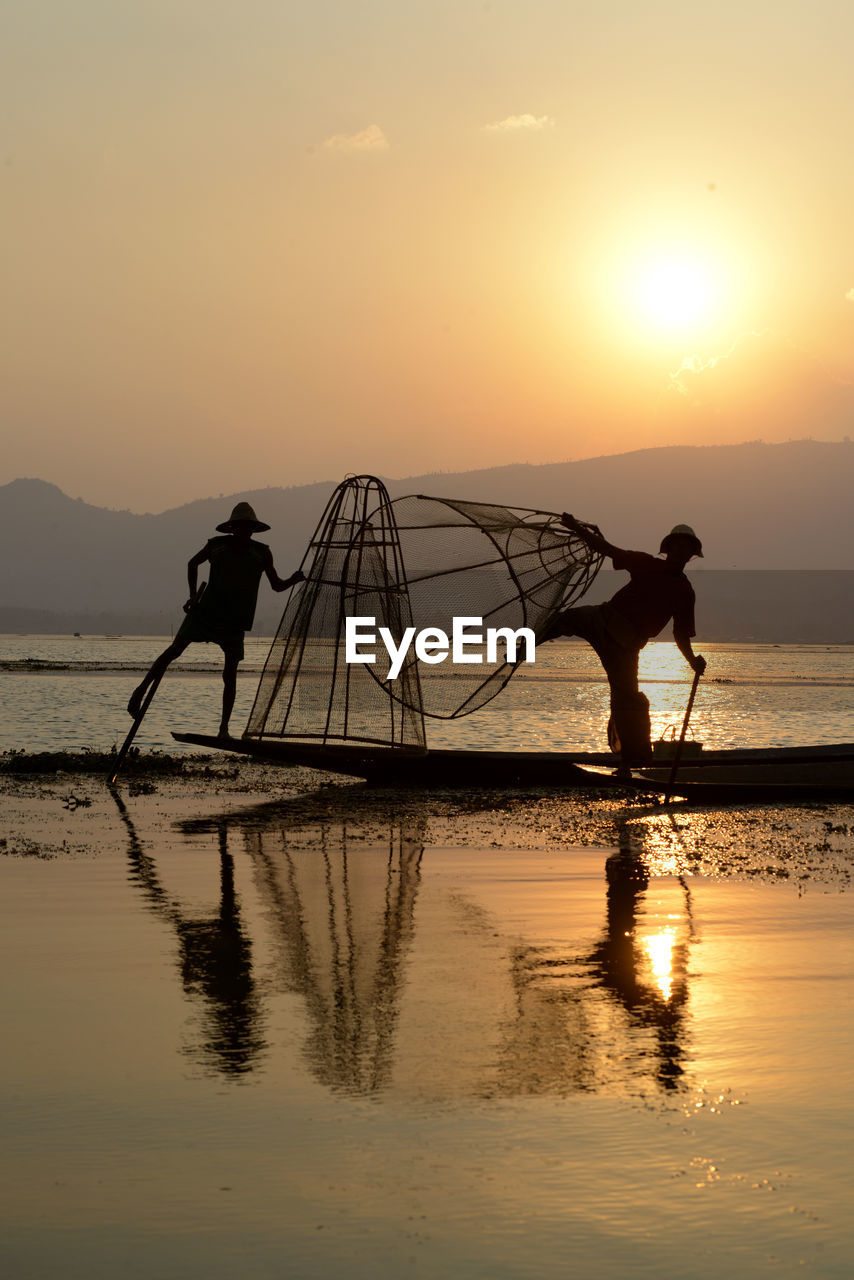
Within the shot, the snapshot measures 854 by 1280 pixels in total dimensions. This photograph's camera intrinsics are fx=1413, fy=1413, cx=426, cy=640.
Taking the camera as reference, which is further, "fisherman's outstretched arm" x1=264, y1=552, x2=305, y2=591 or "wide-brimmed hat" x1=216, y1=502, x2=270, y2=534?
"wide-brimmed hat" x1=216, y1=502, x2=270, y2=534

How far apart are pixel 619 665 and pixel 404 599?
96.1 inches

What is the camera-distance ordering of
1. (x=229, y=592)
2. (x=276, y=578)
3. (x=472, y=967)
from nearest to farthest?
1. (x=472, y=967)
2. (x=276, y=578)
3. (x=229, y=592)

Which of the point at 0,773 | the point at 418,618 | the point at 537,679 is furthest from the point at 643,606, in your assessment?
the point at 537,679

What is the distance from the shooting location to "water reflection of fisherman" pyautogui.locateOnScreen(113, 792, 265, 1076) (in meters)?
5.62

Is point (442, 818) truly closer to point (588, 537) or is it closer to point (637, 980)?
point (588, 537)

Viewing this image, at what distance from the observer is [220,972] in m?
6.96

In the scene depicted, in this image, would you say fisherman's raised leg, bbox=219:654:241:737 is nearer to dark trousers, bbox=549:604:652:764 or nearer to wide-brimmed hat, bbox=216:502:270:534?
wide-brimmed hat, bbox=216:502:270:534

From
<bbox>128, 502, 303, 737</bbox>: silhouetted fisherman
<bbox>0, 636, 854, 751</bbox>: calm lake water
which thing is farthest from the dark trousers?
<bbox>128, 502, 303, 737</bbox>: silhouetted fisherman

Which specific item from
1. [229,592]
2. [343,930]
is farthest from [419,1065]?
[229,592]

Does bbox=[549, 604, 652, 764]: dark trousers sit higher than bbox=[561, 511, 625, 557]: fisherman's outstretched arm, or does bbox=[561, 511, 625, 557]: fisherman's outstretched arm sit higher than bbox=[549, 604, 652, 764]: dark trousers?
bbox=[561, 511, 625, 557]: fisherman's outstretched arm

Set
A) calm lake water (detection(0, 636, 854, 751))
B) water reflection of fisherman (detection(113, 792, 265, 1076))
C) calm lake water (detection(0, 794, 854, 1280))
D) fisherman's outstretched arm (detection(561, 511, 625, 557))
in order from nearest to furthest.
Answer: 1. calm lake water (detection(0, 794, 854, 1280))
2. water reflection of fisherman (detection(113, 792, 265, 1076))
3. fisherman's outstretched arm (detection(561, 511, 625, 557))
4. calm lake water (detection(0, 636, 854, 751))

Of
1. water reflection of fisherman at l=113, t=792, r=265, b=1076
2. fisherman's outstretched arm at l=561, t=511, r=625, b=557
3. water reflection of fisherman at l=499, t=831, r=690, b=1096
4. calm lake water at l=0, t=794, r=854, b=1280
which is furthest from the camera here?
fisherman's outstretched arm at l=561, t=511, r=625, b=557

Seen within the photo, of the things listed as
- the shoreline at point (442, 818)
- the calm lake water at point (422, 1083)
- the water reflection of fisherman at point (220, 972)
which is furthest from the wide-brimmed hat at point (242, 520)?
the calm lake water at point (422, 1083)

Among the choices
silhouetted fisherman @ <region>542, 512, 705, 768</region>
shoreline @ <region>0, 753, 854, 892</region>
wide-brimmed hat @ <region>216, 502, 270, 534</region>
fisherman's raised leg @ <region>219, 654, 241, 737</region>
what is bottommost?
shoreline @ <region>0, 753, 854, 892</region>
